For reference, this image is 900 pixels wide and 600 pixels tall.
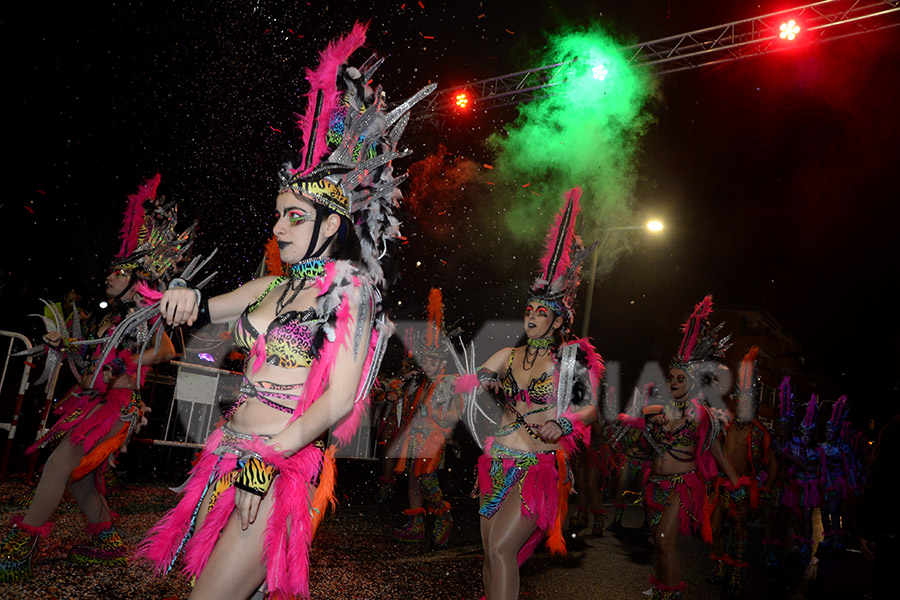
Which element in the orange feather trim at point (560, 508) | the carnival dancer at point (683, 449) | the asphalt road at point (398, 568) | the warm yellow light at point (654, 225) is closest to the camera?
the orange feather trim at point (560, 508)

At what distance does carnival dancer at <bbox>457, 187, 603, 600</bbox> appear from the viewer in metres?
4.13

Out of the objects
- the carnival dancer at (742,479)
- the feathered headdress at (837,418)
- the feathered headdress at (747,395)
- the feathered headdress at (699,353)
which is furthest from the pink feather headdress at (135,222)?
the feathered headdress at (837,418)

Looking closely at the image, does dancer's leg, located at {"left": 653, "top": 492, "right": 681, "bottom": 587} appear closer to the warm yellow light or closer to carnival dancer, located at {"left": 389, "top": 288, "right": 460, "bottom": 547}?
carnival dancer, located at {"left": 389, "top": 288, "right": 460, "bottom": 547}

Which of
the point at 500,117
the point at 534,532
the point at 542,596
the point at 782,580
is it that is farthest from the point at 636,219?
the point at 534,532

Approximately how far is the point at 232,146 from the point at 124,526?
5.15 meters

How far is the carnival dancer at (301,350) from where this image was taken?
233cm

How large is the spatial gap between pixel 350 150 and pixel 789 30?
910cm

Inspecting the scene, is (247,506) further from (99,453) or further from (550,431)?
(99,453)

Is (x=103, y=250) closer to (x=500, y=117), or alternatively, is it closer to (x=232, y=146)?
(x=232, y=146)

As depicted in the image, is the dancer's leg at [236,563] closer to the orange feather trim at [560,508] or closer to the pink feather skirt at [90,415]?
the orange feather trim at [560,508]

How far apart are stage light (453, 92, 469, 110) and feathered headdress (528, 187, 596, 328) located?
699 centimetres

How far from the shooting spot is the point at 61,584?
13.6ft

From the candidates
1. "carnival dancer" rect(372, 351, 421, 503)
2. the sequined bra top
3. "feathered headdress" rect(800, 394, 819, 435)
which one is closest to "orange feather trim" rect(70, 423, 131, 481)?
the sequined bra top

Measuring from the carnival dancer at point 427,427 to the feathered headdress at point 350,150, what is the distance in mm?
5090
